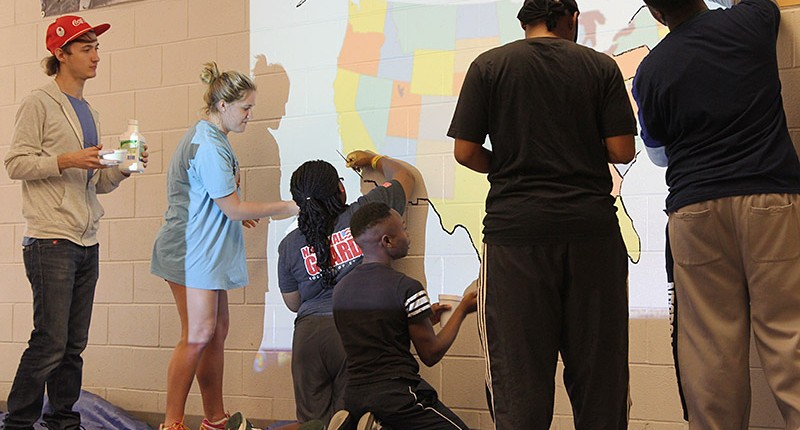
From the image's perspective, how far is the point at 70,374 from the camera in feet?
9.93

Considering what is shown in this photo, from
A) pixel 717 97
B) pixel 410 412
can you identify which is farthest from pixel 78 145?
pixel 717 97

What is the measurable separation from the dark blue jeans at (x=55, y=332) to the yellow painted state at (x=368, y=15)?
49.9 inches

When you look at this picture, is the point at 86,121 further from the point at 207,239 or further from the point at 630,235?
the point at 630,235

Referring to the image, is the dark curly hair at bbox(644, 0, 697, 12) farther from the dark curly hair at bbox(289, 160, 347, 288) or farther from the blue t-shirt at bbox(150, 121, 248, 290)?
the blue t-shirt at bbox(150, 121, 248, 290)

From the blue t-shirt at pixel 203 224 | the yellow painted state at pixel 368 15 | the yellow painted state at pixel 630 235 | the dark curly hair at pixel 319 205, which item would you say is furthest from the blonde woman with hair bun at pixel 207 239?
the yellow painted state at pixel 630 235

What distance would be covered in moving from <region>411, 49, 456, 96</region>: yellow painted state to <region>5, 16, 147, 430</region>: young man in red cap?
116 centimetres

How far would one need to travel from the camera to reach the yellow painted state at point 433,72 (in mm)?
2965

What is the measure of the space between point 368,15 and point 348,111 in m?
0.36

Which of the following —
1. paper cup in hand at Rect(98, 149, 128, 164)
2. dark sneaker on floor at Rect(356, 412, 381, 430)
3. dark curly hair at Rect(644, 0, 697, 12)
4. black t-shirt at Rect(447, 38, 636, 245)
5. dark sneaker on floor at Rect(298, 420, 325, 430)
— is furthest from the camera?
paper cup in hand at Rect(98, 149, 128, 164)

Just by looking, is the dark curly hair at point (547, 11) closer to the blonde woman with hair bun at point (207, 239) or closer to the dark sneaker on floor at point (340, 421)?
the dark sneaker on floor at point (340, 421)

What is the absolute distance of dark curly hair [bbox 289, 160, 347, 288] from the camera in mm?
2902

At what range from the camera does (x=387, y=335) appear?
245cm

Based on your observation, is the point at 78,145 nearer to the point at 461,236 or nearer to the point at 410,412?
the point at 461,236

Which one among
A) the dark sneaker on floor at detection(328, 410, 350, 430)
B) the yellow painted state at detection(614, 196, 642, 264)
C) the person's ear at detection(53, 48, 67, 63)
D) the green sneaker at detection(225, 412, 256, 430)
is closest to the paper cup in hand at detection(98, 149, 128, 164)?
the person's ear at detection(53, 48, 67, 63)
